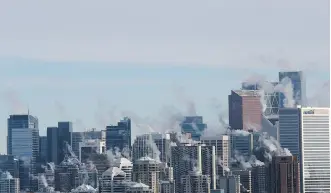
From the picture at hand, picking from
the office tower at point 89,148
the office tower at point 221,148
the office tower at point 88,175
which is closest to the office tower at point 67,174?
the office tower at point 88,175

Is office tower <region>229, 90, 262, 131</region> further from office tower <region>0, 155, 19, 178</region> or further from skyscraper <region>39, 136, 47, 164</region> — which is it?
office tower <region>0, 155, 19, 178</region>

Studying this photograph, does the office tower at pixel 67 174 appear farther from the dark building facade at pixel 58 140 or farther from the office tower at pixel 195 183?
the office tower at pixel 195 183

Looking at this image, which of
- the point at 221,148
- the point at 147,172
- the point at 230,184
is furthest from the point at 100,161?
the point at 230,184

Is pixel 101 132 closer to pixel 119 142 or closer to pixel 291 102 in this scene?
pixel 119 142

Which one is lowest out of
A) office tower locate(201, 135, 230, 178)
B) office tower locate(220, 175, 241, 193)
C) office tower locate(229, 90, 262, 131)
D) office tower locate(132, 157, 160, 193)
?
office tower locate(220, 175, 241, 193)

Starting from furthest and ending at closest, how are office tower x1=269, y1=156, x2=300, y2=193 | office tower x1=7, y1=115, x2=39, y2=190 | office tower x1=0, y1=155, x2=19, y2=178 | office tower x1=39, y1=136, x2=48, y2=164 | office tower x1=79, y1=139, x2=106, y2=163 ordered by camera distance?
office tower x1=39, y1=136, x2=48, y2=164 < office tower x1=79, y1=139, x2=106, y2=163 < office tower x1=7, y1=115, x2=39, y2=190 < office tower x1=0, y1=155, x2=19, y2=178 < office tower x1=269, y1=156, x2=300, y2=193

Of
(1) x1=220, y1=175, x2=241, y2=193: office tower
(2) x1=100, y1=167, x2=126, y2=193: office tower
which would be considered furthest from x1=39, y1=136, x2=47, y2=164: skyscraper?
(1) x1=220, y1=175, x2=241, y2=193: office tower
